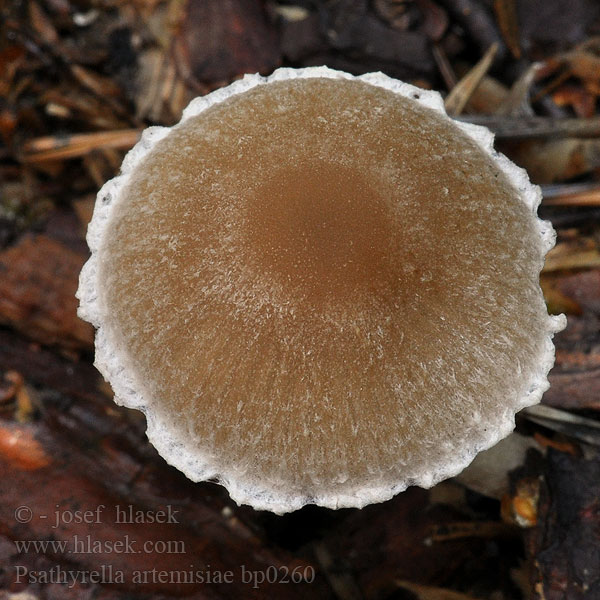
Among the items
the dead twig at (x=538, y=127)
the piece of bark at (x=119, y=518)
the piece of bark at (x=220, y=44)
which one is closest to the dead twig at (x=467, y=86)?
the dead twig at (x=538, y=127)

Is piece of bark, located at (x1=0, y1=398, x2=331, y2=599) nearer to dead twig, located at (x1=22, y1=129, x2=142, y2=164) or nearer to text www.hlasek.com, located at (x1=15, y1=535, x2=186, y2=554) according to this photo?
text www.hlasek.com, located at (x1=15, y1=535, x2=186, y2=554)

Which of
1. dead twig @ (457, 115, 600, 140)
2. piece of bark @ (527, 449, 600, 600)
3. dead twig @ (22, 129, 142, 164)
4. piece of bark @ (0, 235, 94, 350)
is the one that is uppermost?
dead twig @ (457, 115, 600, 140)

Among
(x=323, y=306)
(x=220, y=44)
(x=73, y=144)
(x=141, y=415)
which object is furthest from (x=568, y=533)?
(x=73, y=144)

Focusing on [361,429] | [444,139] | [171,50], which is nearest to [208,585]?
[361,429]

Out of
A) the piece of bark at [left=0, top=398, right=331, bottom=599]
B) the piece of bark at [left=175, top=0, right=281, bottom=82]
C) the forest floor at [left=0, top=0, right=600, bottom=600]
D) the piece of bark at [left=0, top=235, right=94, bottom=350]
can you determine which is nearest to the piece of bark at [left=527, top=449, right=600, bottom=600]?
the forest floor at [left=0, top=0, right=600, bottom=600]

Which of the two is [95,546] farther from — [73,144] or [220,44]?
[220,44]

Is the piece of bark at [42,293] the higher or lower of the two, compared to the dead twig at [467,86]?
lower

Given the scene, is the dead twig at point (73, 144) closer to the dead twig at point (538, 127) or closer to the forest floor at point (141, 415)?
the forest floor at point (141, 415)
